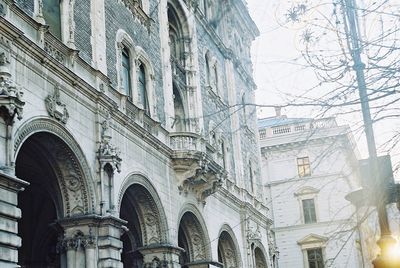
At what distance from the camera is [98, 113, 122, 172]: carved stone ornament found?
1889cm

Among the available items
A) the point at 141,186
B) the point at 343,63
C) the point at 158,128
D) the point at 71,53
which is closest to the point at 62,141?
the point at 71,53

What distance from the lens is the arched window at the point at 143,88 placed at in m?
23.7

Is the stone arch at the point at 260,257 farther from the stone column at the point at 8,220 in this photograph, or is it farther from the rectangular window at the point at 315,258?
the stone column at the point at 8,220

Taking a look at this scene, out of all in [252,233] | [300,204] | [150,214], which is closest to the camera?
[150,214]

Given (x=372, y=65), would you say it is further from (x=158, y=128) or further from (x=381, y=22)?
(x=158, y=128)

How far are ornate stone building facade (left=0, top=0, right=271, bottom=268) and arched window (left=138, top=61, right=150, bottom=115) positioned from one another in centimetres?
6

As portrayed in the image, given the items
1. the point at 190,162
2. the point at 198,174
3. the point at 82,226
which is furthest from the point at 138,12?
the point at 82,226

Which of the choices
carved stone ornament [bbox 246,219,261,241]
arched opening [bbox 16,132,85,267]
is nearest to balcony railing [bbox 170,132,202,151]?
arched opening [bbox 16,132,85,267]

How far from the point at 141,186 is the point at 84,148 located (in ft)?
13.4

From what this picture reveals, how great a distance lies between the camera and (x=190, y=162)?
24938 mm

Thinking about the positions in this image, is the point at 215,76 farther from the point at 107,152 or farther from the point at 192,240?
the point at 107,152

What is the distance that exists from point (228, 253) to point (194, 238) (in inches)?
183

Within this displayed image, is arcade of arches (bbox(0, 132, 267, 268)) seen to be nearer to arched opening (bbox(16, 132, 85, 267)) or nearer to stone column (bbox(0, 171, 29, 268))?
arched opening (bbox(16, 132, 85, 267))

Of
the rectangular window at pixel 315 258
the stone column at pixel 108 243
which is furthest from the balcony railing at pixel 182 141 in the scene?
the rectangular window at pixel 315 258
